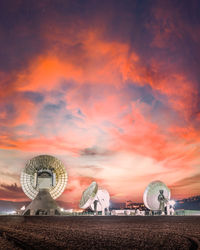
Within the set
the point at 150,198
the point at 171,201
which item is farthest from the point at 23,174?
the point at 171,201

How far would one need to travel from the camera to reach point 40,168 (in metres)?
61.5

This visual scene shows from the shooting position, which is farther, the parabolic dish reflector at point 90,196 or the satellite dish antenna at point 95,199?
the satellite dish antenna at point 95,199

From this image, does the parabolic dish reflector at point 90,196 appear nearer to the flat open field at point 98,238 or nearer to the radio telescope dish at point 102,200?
the radio telescope dish at point 102,200

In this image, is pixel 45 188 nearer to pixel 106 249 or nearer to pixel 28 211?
pixel 28 211

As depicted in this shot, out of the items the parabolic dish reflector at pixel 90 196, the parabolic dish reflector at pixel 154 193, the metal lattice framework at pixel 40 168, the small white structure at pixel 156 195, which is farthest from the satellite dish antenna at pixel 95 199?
the small white structure at pixel 156 195

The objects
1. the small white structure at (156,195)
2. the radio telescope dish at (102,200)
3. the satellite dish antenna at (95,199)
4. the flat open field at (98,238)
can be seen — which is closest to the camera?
the flat open field at (98,238)

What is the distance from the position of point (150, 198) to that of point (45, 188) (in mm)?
28529

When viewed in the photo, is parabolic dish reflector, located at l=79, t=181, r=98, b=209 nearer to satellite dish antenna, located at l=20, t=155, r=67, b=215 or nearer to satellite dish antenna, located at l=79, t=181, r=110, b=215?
satellite dish antenna, located at l=79, t=181, r=110, b=215

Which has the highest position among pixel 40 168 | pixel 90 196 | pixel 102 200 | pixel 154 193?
pixel 40 168

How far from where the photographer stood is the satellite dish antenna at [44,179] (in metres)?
58.2

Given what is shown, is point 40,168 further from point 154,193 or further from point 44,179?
point 154,193

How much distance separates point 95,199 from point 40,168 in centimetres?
1545

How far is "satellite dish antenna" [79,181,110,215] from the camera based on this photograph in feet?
196

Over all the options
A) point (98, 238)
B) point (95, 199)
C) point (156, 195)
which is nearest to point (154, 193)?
point (156, 195)
